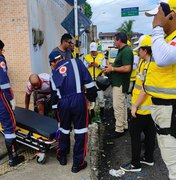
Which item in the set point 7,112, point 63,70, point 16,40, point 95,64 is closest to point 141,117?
point 63,70

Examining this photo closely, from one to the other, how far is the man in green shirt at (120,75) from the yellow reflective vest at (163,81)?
278cm

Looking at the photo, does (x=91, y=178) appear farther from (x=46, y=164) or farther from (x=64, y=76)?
(x=64, y=76)

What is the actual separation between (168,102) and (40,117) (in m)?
2.74

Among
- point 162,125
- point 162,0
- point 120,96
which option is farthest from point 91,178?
point 162,0

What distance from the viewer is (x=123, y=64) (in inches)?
200

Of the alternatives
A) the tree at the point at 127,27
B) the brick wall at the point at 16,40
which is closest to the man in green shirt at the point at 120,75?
the brick wall at the point at 16,40

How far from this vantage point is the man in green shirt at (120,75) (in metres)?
5.05

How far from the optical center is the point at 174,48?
6.43ft

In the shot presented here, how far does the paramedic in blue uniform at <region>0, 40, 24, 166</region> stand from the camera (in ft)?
11.8

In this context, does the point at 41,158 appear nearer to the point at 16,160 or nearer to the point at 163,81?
the point at 16,160

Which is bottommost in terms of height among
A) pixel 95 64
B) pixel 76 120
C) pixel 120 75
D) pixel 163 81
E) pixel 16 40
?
pixel 76 120

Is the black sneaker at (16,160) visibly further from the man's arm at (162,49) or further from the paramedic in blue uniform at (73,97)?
the man's arm at (162,49)

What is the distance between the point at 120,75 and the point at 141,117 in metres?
1.64

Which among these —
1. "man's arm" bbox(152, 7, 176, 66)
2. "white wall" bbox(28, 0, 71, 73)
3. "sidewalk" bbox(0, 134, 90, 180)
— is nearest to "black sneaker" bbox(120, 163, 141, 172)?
"sidewalk" bbox(0, 134, 90, 180)
